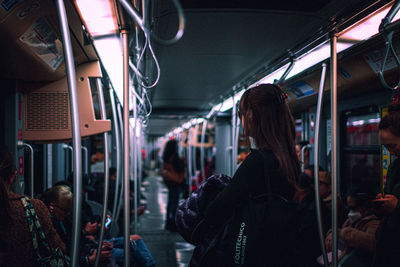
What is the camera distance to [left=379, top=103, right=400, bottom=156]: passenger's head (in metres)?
1.80

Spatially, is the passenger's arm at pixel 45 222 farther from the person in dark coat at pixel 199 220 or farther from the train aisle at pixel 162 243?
the train aisle at pixel 162 243

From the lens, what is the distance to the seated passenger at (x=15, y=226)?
137cm

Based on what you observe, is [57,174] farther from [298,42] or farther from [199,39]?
[298,42]

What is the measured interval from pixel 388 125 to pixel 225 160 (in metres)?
5.72

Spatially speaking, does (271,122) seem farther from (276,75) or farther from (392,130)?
(276,75)

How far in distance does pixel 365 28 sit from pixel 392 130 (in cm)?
Result: 65

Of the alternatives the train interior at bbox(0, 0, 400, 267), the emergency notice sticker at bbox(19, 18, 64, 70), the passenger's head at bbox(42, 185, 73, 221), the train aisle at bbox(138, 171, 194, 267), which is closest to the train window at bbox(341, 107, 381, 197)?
the train interior at bbox(0, 0, 400, 267)

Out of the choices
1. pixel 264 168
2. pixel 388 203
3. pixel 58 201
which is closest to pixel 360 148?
→ pixel 388 203

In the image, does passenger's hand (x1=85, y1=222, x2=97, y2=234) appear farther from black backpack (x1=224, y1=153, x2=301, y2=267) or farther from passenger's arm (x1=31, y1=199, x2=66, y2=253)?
black backpack (x1=224, y1=153, x2=301, y2=267)

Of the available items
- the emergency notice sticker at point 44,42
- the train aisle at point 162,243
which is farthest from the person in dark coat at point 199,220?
the train aisle at point 162,243

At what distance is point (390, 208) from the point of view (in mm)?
1645

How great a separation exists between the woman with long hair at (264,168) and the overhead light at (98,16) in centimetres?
72

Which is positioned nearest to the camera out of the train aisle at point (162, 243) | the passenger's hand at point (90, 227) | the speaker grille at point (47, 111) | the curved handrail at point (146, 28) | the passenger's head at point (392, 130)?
the curved handrail at point (146, 28)

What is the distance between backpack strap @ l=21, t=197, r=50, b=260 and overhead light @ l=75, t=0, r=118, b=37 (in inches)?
33.3
